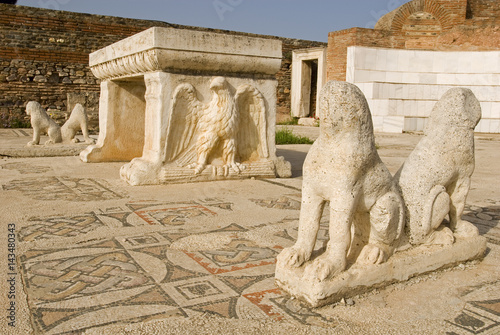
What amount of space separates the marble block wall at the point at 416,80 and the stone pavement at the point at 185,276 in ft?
30.6

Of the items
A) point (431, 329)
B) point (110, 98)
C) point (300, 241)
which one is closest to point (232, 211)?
point (300, 241)

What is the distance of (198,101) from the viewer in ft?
15.3

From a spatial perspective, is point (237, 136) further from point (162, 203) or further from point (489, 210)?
point (489, 210)

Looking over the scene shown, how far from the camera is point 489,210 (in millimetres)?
3701

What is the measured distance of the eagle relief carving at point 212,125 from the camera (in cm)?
460

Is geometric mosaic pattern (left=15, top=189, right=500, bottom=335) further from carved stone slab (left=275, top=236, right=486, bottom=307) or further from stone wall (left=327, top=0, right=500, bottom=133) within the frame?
stone wall (left=327, top=0, right=500, bottom=133)

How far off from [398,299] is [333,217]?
487 mm

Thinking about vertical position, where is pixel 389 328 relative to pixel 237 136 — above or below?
below

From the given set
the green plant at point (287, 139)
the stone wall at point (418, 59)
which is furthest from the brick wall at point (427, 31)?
the green plant at point (287, 139)

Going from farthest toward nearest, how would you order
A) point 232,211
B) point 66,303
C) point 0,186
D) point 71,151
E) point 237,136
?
A: point 71,151 → point 237,136 → point 0,186 → point 232,211 → point 66,303

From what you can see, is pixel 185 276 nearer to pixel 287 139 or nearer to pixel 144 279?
pixel 144 279

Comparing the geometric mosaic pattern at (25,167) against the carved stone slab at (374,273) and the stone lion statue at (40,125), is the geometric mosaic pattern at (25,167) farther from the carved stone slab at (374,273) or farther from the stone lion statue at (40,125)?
the carved stone slab at (374,273)

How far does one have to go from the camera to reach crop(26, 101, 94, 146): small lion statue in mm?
7336

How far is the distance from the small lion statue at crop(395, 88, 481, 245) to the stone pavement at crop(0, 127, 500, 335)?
0.87ft
